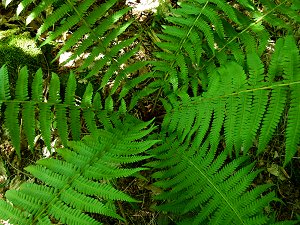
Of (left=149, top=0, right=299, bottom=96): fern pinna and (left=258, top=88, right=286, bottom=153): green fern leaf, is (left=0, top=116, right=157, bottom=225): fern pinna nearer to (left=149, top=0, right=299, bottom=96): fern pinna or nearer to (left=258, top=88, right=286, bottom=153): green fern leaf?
(left=258, top=88, right=286, bottom=153): green fern leaf

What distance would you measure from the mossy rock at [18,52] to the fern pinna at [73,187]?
1.27m

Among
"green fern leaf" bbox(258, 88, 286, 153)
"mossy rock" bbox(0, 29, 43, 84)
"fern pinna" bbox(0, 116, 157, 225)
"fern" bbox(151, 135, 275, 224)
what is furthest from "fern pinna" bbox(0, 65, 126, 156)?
"green fern leaf" bbox(258, 88, 286, 153)

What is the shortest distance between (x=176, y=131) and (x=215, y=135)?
0.43 m

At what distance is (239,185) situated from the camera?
233cm

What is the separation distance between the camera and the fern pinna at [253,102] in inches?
85.6

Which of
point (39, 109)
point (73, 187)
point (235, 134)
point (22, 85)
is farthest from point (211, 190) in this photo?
point (22, 85)

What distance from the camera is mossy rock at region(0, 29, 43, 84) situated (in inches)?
122

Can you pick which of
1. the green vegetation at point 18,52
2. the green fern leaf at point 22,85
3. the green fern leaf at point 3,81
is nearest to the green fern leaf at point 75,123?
the green fern leaf at point 22,85

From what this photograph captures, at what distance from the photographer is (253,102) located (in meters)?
2.30

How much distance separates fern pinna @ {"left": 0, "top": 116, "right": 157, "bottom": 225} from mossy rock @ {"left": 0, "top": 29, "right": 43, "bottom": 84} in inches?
50.0

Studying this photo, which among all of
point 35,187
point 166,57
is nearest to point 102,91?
point 166,57

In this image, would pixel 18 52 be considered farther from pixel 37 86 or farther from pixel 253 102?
pixel 253 102

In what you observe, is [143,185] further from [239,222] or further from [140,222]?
[239,222]

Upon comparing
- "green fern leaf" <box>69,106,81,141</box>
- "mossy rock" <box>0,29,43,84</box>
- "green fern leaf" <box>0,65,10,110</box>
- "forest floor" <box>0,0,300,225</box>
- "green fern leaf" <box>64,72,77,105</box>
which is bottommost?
"forest floor" <box>0,0,300,225</box>
